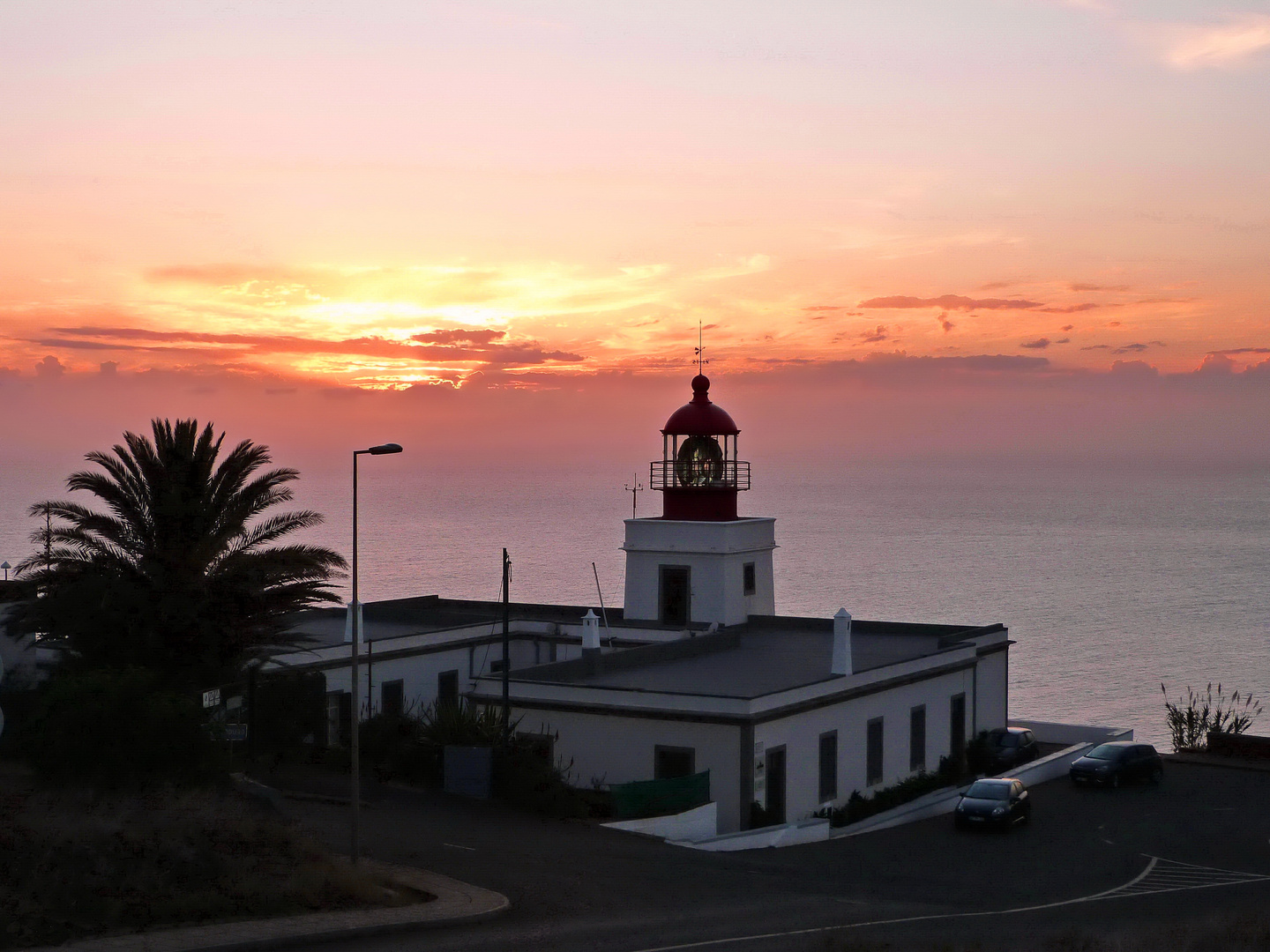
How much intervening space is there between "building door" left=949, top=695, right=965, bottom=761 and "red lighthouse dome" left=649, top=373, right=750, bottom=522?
9143mm

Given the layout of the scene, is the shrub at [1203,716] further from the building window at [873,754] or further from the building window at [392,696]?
the building window at [392,696]

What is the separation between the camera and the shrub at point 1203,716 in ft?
148

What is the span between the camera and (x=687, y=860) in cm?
2455

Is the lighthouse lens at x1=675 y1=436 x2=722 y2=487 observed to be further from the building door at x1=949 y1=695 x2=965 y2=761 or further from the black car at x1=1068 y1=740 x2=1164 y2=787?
the black car at x1=1068 y1=740 x2=1164 y2=787

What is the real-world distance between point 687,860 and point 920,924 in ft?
16.9

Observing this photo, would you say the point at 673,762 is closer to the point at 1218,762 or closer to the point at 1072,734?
the point at 1218,762

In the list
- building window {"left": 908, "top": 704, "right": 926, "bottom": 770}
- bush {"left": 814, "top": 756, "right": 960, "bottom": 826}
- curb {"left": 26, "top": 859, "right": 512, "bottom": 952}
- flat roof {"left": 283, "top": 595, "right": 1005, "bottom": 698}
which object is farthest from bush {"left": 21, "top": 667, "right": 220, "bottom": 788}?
building window {"left": 908, "top": 704, "right": 926, "bottom": 770}

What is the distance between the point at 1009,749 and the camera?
39.3m

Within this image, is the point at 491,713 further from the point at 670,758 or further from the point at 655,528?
the point at 655,528

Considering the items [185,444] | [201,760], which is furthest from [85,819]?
[185,444]

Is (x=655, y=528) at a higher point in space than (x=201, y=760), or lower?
higher

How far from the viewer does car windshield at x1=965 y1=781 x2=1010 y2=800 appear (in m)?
31.4

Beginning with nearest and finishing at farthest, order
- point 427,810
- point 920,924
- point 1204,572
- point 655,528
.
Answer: point 920,924
point 427,810
point 655,528
point 1204,572

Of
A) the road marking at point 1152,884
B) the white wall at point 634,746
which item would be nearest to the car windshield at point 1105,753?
the road marking at point 1152,884
